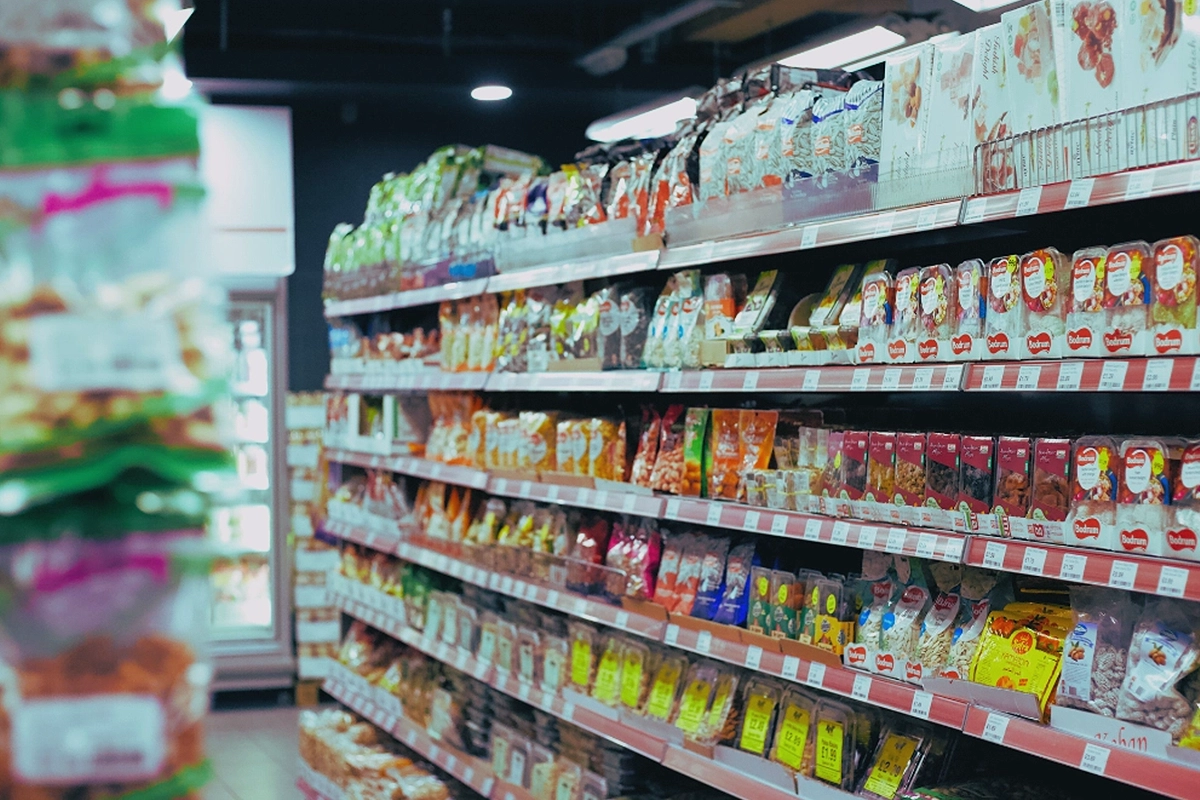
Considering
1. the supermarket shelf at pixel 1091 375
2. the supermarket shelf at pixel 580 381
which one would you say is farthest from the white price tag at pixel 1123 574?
the supermarket shelf at pixel 580 381

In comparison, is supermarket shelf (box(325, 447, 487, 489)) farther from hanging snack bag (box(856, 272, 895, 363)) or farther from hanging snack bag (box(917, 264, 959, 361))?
hanging snack bag (box(917, 264, 959, 361))

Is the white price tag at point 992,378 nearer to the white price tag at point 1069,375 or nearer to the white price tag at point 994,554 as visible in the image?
the white price tag at point 1069,375

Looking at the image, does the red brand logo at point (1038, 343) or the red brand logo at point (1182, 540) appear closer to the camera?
the red brand logo at point (1182, 540)

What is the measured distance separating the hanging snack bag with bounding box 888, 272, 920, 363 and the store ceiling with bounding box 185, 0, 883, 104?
4958mm

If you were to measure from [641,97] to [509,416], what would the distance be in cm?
433

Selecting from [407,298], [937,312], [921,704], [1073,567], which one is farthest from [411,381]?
[1073,567]

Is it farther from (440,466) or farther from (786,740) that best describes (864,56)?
(786,740)

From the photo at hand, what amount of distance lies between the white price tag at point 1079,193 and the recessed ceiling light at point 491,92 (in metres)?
5.99

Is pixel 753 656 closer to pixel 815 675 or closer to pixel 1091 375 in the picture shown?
→ pixel 815 675

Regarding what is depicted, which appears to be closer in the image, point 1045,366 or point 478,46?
point 1045,366

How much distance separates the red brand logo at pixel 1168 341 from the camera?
2.24 metres

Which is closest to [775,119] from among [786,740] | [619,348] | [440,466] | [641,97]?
[619,348]

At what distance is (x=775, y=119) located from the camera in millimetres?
3316

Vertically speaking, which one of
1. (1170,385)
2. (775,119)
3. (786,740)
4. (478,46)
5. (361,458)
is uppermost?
(478,46)
